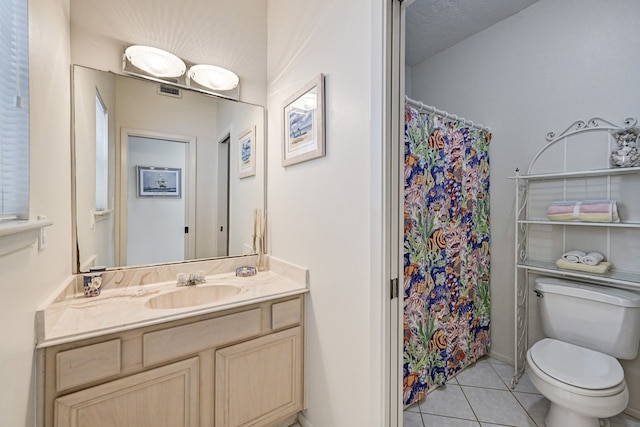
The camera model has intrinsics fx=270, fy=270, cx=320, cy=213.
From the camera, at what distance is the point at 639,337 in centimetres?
158

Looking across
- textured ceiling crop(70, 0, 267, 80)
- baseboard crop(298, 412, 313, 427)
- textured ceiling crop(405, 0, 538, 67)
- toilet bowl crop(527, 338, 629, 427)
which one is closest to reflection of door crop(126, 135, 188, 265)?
textured ceiling crop(70, 0, 267, 80)

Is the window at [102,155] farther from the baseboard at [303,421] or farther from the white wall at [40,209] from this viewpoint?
the baseboard at [303,421]

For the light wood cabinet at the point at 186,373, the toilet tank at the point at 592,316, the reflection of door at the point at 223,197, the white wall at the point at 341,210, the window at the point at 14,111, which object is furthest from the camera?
the reflection of door at the point at 223,197

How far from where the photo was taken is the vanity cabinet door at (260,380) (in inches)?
50.9

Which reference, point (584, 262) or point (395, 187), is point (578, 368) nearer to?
point (584, 262)

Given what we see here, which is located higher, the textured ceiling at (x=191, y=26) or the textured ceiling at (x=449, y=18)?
the textured ceiling at (x=449, y=18)

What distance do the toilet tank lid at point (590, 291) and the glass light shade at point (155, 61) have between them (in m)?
2.79

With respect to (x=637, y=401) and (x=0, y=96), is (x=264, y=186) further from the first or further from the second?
(x=637, y=401)

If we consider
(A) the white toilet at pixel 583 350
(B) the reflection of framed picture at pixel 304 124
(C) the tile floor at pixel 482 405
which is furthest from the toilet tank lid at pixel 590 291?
(B) the reflection of framed picture at pixel 304 124

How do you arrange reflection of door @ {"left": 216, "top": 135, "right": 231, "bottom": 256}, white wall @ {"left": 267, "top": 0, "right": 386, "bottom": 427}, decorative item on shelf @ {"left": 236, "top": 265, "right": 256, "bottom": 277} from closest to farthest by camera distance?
white wall @ {"left": 267, "top": 0, "right": 386, "bottom": 427}
decorative item on shelf @ {"left": 236, "top": 265, "right": 256, "bottom": 277}
reflection of door @ {"left": 216, "top": 135, "right": 231, "bottom": 256}

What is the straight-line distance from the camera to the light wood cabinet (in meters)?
0.98

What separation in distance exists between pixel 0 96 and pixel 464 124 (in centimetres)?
240

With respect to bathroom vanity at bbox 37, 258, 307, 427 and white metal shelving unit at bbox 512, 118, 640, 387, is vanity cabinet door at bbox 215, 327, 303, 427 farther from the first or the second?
white metal shelving unit at bbox 512, 118, 640, 387

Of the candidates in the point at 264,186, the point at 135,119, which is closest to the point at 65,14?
the point at 135,119
